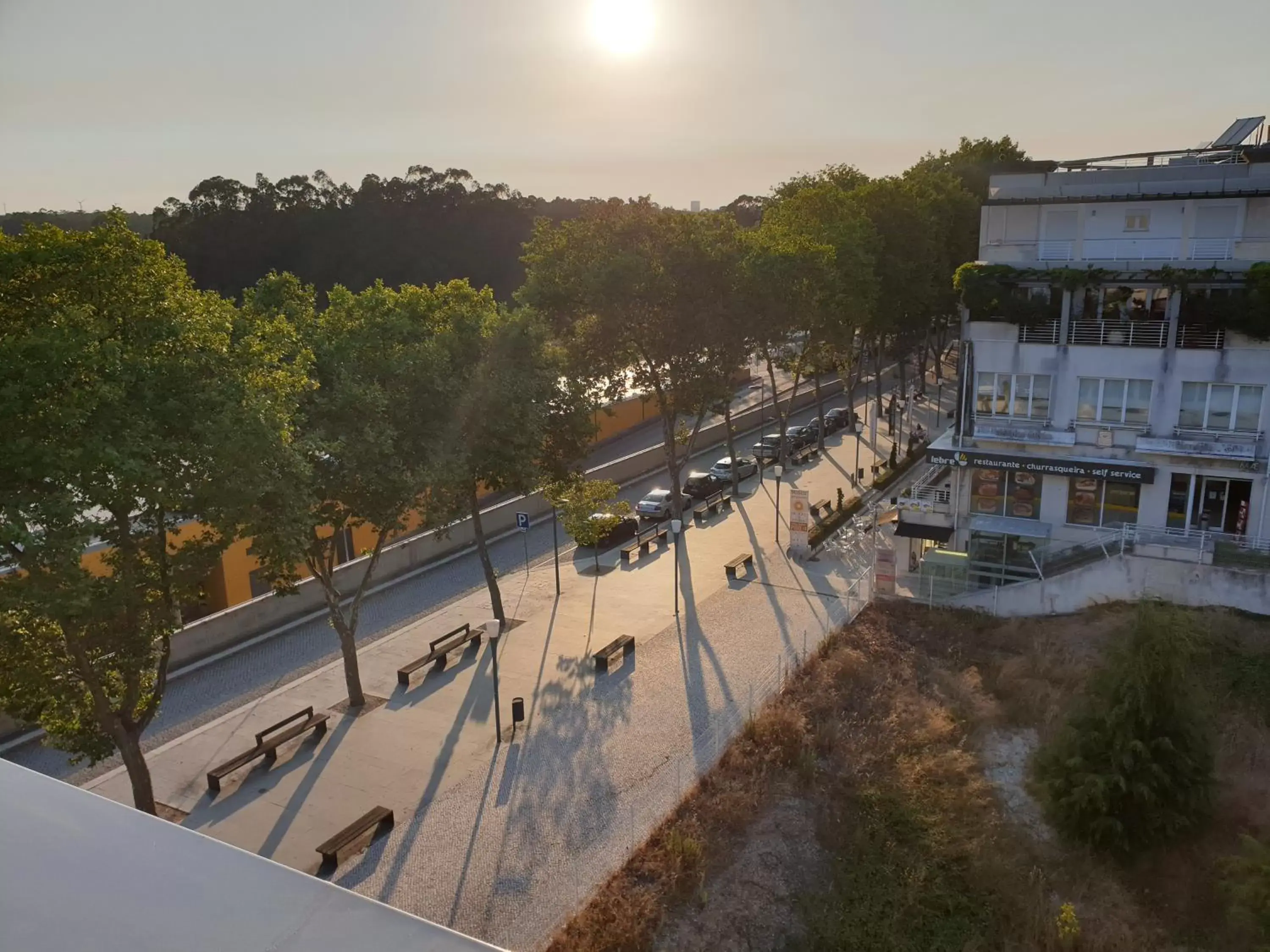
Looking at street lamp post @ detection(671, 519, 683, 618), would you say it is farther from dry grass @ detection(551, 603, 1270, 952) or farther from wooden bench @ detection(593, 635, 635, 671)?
dry grass @ detection(551, 603, 1270, 952)

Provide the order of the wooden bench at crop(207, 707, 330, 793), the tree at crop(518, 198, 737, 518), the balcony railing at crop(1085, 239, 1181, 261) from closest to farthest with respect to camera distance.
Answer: the wooden bench at crop(207, 707, 330, 793) < the balcony railing at crop(1085, 239, 1181, 261) < the tree at crop(518, 198, 737, 518)

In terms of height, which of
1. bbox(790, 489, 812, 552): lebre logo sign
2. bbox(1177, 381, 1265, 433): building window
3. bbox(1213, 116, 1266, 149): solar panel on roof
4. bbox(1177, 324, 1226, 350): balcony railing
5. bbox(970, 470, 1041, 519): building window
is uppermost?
bbox(1213, 116, 1266, 149): solar panel on roof

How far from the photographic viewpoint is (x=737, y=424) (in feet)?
157

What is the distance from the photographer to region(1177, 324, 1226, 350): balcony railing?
22.7 meters

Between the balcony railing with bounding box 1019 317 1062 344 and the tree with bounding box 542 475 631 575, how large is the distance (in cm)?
1197

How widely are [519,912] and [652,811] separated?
2999mm

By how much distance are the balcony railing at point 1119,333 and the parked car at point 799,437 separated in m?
16.8

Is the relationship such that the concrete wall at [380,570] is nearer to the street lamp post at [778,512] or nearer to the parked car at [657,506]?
the parked car at [657,506]

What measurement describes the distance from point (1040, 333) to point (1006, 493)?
4551 millimetres

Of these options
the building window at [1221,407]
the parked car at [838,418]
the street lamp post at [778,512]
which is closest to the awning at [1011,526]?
the building window at [1221,407]

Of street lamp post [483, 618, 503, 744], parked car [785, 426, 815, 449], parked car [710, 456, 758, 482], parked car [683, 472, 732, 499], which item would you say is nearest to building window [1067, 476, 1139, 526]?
parked car [710, 456, 758, 482]

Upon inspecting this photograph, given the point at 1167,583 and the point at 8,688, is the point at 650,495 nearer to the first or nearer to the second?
the point at 1167,583

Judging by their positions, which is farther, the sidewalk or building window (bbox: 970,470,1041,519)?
building window (bbox: 970,470,1041,519)

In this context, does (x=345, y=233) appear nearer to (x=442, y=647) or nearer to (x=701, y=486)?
(x=701, y=486)
